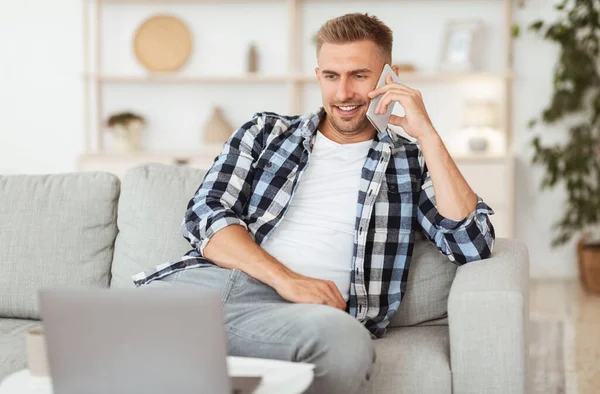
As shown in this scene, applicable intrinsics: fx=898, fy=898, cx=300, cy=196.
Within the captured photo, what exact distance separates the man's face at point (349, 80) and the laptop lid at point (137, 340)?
103cm

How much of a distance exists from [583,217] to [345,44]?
3273mm

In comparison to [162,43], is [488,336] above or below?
below

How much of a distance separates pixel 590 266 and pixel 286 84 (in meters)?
2.15

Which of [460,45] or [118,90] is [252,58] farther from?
[460,45]

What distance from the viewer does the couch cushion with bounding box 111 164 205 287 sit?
2389 mm

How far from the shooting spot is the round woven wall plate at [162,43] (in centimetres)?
573

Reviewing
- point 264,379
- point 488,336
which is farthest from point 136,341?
point 488,336

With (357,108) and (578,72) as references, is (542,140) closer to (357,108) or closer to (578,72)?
(578,72)

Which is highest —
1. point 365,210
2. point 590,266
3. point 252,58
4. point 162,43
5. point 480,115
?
point 162,43

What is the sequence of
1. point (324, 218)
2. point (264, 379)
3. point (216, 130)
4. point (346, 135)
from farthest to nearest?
point (216, 130)
point (346, 135)
point (324, 218)
point (264, 379)

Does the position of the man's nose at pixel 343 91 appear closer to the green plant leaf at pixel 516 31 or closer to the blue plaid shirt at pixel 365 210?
the blue plaid shirt at pixel 365 210

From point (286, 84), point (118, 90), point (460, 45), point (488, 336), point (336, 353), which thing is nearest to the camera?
point (336, 353)

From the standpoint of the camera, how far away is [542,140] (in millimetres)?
5598

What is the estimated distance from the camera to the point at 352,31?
7.59ft
